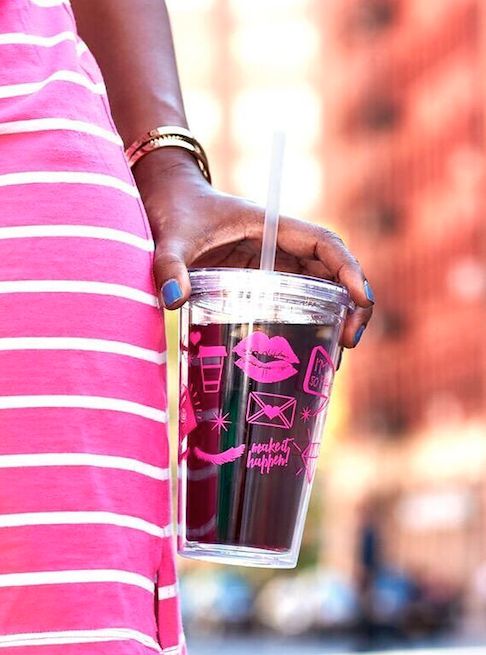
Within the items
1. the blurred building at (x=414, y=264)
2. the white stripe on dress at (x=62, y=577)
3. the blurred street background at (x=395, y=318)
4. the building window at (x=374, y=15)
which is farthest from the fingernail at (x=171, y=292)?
the building window at (x=374, y=15)

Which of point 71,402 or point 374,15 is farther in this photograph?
point 374,15

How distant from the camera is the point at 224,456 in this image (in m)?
1.19

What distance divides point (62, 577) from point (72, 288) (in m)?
0.21

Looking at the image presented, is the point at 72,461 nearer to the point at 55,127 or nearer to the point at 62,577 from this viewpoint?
the point at 62,577

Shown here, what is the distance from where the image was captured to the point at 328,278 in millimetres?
1319

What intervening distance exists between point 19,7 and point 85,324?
11.1 inches

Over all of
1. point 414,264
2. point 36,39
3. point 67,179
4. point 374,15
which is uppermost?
point 374,15

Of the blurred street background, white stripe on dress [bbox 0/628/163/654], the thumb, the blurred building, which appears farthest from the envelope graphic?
the blurred building

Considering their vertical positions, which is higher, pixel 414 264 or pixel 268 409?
pixel 268 409

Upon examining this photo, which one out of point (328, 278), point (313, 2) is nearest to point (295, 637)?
point (328, 278)

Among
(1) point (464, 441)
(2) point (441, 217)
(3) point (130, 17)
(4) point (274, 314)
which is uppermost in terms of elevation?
(3) point (130, 17)

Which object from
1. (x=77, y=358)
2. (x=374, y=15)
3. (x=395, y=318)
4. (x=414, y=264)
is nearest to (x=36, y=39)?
(x=77, y=358)

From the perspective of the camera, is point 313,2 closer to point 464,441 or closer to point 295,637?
point 464,441

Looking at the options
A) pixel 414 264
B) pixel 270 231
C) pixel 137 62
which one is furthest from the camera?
pixel 414 264
